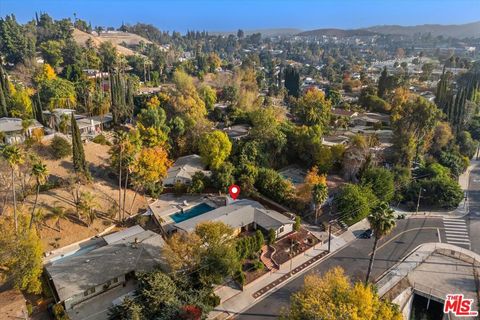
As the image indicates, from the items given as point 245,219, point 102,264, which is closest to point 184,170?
point 245,219

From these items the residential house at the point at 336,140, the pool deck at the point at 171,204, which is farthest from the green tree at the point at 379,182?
the pool deck at the point at 171,204

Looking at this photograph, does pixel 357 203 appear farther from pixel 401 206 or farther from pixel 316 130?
pixel 316 130

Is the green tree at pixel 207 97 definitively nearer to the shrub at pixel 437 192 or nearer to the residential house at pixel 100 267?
the shrub at pixel 437 192

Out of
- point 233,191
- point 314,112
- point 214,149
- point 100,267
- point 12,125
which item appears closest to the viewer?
point 100,267

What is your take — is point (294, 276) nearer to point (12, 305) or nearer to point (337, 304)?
point (337, 304)

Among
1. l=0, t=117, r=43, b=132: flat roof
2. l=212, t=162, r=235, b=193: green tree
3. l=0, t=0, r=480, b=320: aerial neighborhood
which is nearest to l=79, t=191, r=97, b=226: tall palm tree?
l=0, t=0, r=480, b=320: aerial neighborhood
